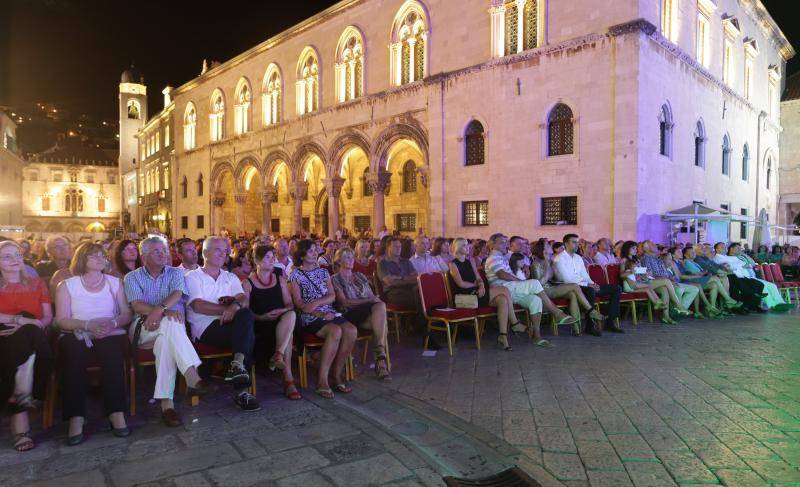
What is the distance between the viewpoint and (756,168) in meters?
22.8

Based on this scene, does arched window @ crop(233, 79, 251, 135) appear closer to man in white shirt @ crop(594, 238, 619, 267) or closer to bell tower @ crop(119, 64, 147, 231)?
man in white shirt @ crop(594, 238, 619, 267)

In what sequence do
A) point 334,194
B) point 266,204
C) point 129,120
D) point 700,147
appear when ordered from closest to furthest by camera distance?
point 700,147 → point 334,194 → point 266,204 → point 129,120

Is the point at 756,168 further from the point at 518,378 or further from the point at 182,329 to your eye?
the point at 182,329

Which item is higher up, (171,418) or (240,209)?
(240,209)

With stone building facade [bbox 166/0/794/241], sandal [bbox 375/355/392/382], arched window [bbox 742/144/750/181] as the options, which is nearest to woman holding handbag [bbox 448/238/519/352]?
sandal [bbox 375/355/392/382]

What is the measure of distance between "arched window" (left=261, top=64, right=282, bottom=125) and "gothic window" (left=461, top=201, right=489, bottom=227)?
39.8 ft

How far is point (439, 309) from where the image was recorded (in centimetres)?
688

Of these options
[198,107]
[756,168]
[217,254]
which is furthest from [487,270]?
[198,107]

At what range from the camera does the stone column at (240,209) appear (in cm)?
2783

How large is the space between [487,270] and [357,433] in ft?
13.2

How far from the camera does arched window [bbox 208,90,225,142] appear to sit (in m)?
28.8

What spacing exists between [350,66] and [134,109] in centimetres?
3989

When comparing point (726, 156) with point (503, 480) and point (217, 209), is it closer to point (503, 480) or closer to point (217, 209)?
point (503, 480)

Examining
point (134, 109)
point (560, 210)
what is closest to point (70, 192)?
point (134, 109)
